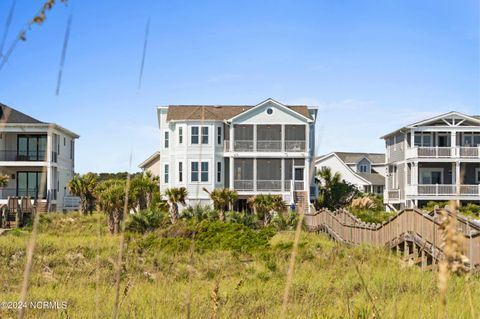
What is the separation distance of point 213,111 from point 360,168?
109 ft

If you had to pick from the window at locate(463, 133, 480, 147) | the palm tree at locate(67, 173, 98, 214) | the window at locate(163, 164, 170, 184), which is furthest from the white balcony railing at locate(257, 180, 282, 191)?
the window at locate(463, 133, 480, 147)

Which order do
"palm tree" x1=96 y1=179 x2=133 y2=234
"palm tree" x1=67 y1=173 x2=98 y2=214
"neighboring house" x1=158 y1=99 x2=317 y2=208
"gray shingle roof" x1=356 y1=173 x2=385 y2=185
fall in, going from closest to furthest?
"palm tree" x1=96 y1=179 x2=133 y2=234 < "palm tree" x1=67 y1=173 x2=98 y2=214 < "neighboring house" x1=158 y1=99 x2=317 y2=208 < "gray shingle roof" x1=356 y1=173 x2=385 y2=185

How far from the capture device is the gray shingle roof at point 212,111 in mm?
43125

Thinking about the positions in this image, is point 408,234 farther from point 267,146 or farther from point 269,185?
point 267,146

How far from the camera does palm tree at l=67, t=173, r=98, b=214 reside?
38.8 metres

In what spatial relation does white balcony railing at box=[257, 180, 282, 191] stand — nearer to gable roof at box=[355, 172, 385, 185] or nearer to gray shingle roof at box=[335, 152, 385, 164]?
gable roof at box=[355, 172, 385, 185]

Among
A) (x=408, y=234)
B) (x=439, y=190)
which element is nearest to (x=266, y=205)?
(x=439, y=190)

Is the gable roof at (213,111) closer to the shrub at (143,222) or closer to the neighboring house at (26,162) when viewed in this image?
the neighboring house at (26,162)

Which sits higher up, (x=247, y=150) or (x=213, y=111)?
(x=213, y=111)

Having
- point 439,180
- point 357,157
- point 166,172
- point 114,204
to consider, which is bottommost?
point 114,204

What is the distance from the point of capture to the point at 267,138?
4284 centimetres

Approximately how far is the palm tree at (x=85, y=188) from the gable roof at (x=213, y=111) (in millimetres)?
7532

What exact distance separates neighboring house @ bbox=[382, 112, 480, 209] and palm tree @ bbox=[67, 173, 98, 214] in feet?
69.4

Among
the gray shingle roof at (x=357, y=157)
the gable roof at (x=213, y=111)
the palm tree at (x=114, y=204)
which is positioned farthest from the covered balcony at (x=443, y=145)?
the gray shingle roof at (x=357, y=157)
